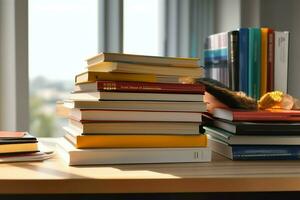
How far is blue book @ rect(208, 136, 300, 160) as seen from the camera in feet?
Answer: 3.01

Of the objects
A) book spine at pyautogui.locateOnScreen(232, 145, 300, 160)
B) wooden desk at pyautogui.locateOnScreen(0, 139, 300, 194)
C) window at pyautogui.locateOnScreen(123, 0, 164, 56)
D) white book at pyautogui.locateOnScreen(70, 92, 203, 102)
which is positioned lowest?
wooden desk at pyautogui.locateOnScreen(0, 139, 300, 194)

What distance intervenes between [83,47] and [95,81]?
0.85 meters

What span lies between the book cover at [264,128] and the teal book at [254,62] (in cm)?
43

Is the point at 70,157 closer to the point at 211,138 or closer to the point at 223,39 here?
the point at 211,138

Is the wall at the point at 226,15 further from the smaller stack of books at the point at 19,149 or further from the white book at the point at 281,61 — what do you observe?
the smaller stack of books at the point at 19,149

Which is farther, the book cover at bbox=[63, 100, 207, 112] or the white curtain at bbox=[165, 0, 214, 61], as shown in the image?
the white curtain at bbox=[165, 0, 214, 61]

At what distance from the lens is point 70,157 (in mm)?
822

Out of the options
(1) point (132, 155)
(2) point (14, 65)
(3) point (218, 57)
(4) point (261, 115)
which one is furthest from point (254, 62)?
(2) point (14, 65)

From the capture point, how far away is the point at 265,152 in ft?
3.03

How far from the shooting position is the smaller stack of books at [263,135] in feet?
3.00

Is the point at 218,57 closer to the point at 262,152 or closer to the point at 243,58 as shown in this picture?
the point at 243,58

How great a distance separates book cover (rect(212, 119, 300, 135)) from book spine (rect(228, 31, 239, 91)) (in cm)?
43

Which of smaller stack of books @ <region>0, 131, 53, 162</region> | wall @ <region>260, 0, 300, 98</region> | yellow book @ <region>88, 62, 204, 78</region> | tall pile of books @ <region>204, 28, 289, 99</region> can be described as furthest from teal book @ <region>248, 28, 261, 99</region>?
smaller stack of books @ <region>0, 131, 53, 162</region>

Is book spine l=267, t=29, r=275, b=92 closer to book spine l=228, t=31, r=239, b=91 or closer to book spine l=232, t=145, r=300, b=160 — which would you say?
book spine l=228, t=31, r=239, b=91
